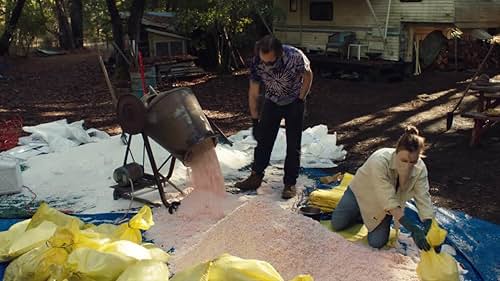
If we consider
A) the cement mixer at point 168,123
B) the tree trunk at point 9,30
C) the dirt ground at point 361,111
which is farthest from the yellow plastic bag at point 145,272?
the tree trunk at point 9,30

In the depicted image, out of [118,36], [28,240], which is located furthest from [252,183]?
[118,36]

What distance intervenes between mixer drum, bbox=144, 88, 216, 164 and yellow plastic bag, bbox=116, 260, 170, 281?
153 centimetres

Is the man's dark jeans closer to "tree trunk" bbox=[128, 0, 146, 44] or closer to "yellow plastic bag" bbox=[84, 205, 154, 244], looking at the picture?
"yellow plastic bag" bbox=[84, 205, 154, 244]

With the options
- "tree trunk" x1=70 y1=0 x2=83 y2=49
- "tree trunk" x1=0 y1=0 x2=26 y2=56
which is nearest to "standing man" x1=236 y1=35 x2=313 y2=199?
"tree trunk" x1=0 y1=0 x2=26 y2=56

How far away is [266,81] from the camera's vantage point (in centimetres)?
416

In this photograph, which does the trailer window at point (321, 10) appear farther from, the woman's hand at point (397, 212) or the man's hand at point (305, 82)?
the woman's hand at point (397, 212)

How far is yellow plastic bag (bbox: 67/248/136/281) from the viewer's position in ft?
8.02

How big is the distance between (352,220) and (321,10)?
10362 mm

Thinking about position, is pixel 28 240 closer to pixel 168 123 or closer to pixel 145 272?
pixel 145 272

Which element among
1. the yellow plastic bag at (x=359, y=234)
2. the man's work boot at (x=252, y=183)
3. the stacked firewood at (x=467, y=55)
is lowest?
the yellow plastic bag at (x=359, y=234)

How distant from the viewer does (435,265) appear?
104 inches

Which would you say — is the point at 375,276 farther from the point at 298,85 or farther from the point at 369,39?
the point at 369,39

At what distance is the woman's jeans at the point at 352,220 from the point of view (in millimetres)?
3195

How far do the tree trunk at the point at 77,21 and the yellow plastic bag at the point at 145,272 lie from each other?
60.2 ft
